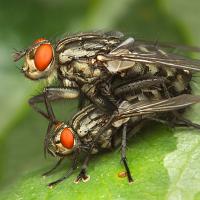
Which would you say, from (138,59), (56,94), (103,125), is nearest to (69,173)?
(103,125)

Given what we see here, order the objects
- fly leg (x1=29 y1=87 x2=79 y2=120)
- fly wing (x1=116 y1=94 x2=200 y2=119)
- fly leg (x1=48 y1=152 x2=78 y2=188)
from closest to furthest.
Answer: fly leg (x1=48 y1=152 x2=78 y2=188)
fly wing (x1=116 y1=94 x2=200 y2=119)
fly leg (x1=29 y1=87 x2=79 y2=120)

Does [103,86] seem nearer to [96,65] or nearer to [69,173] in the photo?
[96,65]

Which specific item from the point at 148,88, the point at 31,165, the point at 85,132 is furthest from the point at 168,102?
the point at 31,165

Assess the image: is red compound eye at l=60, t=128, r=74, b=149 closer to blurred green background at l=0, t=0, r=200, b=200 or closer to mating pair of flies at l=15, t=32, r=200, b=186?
mating pair of flies at l=15, t=32, r=200, b=186

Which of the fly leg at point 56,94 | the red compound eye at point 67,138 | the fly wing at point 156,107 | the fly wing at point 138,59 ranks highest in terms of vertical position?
the fly wing at point 138,59

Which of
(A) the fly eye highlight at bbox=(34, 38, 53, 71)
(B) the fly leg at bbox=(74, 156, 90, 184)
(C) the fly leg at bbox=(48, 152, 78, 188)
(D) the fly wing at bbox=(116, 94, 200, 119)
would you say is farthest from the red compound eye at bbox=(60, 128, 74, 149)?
(A) the fly eye highlight at bbox=(34, 38, 53, 71)

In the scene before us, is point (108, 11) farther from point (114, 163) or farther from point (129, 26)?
point (114, 163)

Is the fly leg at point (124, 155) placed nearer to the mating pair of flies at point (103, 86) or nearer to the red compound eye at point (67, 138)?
the mating pair of flies at point (103, 86)

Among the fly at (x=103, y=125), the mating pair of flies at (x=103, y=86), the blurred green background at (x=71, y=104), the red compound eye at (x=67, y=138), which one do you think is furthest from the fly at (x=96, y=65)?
the red compound eye at (x=67, y=138)
